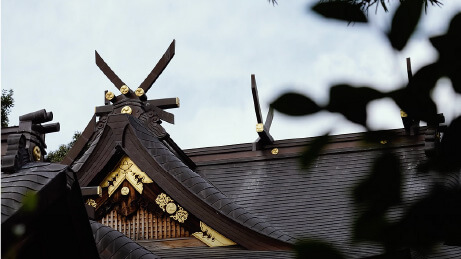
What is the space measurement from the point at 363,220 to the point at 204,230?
5.45 m

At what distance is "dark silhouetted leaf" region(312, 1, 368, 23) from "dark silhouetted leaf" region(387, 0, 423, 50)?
0.05 meters

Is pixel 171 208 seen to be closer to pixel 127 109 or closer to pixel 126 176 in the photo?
pixel 126 176

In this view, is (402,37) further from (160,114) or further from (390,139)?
(160,114)

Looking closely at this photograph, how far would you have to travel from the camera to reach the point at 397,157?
1197 mm

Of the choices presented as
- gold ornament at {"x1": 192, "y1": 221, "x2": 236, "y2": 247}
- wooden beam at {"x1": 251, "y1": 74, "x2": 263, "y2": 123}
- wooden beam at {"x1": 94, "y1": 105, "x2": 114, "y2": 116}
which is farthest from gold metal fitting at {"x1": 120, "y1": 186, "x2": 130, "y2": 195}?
wooden beam at {"x1": 251, "y1": 74, "x2": 263, "y2": 123}

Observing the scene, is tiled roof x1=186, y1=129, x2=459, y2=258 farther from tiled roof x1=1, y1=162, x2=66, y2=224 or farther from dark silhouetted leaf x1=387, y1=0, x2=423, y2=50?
dark silhouetted leaf x1=387, y1=0, x2=423, y2=50

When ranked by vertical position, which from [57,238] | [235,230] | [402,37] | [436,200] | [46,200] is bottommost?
[235,230]

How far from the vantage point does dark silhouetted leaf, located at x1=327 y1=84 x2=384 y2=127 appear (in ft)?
3.83

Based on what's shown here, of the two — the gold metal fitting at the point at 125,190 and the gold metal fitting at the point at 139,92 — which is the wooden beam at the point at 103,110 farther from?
the gold metal fitting at the point at 125,190

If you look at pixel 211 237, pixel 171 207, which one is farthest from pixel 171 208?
pixel 211 237

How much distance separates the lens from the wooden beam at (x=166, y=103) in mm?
8023

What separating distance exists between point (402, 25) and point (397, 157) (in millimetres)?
215

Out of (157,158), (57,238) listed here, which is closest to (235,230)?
(157,158)

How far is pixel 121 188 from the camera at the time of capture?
6910 millimetres
